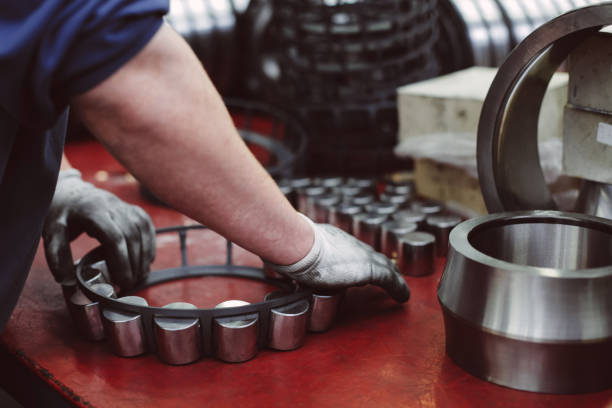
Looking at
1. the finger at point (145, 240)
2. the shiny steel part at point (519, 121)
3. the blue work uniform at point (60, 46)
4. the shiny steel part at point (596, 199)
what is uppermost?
the blue work uniform at point (60, 46)

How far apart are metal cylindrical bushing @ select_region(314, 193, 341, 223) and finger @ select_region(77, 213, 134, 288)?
1.71 feet

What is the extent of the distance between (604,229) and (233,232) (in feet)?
1.88

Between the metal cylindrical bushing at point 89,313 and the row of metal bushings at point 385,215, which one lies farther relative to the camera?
the row of metal bushings at point 385,215

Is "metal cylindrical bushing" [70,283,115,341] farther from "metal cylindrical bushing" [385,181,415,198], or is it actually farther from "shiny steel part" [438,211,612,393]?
"metal cylindrical bushing" [385,181,415,198]

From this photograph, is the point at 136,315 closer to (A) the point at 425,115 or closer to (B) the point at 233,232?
(B) the point at 233,232

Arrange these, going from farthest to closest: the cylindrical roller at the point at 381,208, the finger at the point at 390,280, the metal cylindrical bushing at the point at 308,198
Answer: the metal cylindrical bushing at the point at 308,198 → the cylindrical roller at the point at 381,208 → the finger at the point at 390,280

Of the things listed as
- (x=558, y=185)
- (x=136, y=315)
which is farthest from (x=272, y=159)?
(x=136, y=315)

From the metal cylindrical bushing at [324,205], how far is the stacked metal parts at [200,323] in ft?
1.58

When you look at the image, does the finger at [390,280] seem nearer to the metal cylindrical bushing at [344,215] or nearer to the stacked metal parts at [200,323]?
the stacked metal parts at [200,323]

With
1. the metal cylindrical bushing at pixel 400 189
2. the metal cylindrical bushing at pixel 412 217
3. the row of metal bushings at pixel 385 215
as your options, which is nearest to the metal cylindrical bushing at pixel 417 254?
the row of metal bushings at pixel 385 215

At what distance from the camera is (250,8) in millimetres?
2787

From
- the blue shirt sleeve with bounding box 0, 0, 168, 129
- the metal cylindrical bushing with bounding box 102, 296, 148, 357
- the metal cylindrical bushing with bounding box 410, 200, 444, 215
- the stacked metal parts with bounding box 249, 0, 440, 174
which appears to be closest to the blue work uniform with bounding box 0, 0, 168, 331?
the blue shirt sleeve with bounding box 0, 0, 168, 129

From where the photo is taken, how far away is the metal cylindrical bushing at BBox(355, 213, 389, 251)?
1477mm

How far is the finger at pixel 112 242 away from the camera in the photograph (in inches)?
49.3
